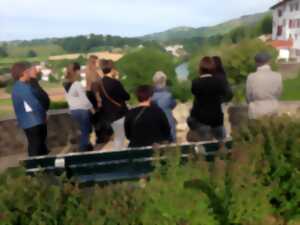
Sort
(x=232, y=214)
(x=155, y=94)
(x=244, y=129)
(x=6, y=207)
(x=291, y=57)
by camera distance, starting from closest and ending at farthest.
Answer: (x=6, y=207), (x=232, y=214), (x=244, y=129), (x=155, y=94), (x=291, y=57)

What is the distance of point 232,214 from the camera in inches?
143

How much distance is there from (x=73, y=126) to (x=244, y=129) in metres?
5.81

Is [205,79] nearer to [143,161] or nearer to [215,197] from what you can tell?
[143,161]

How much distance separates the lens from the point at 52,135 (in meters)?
9.51

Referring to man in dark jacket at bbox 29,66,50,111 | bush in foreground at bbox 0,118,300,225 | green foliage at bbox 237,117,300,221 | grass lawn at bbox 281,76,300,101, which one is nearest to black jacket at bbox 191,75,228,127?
man in dark jacket at bbox 29,66,50,111

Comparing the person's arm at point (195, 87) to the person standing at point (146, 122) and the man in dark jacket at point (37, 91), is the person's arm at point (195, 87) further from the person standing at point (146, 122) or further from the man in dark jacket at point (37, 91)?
the man in dark jacket at point (37, 91)

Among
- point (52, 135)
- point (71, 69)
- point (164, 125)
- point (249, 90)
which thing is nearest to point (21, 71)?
point (71, 69)

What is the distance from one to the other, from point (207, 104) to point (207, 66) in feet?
1.64

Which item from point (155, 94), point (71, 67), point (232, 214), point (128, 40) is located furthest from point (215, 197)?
point (128, 40)

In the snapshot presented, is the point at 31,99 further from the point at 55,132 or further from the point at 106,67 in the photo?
the point at 55,132

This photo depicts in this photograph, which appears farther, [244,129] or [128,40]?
[128,40]

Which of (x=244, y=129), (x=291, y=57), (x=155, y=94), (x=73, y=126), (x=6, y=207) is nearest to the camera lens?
(x=6, y=207)

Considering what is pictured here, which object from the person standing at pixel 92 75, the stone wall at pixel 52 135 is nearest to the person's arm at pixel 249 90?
the person standing at pixel 92 75

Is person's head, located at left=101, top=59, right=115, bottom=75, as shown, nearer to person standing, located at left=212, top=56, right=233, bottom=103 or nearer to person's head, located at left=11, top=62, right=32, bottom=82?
person's head, located at left=11, top=62, right=32, bottom=82
